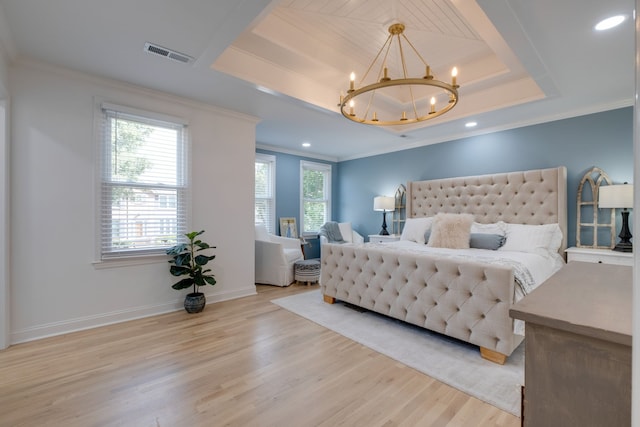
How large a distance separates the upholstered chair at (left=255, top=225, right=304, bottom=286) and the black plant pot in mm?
1341

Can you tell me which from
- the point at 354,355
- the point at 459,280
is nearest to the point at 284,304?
the point at 354,355

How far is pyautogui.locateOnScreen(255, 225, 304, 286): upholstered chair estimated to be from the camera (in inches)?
174

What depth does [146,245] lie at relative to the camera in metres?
3.12

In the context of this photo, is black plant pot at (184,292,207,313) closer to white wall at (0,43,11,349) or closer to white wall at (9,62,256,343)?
white wall at (9,62,256,343)

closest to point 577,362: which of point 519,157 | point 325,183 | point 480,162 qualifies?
point 519,157

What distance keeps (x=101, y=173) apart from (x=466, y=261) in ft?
11.5

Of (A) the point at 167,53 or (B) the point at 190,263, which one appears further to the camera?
(B) the point at 190,263

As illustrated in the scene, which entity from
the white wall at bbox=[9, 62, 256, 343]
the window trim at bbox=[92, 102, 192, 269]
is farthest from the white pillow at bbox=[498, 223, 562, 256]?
the white wall at bbox=[9, 62, 256, 343]

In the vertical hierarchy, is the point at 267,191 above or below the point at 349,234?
above

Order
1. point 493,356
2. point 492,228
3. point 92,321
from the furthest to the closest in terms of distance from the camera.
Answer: point 492,228, point 92,321, point 493,356

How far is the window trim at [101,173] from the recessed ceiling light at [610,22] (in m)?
3.78

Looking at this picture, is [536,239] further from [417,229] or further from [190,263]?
[190,263]

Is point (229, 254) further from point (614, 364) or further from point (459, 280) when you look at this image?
point (614, 364)

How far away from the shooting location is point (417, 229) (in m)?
4.33
